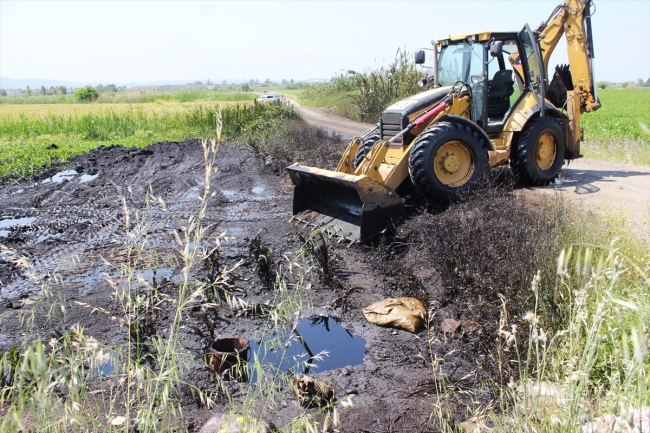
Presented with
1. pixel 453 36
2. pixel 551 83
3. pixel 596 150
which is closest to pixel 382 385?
pixel 453 36

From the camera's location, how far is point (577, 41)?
9.62m

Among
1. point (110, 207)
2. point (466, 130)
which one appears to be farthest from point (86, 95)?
point (466, 130)

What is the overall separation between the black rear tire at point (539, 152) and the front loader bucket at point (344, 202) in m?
2.76

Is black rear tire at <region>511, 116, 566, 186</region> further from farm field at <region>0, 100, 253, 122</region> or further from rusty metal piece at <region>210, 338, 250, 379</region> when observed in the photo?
farm field at <region>0, 100, 253, 122</region>

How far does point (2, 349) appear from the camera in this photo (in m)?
4.79

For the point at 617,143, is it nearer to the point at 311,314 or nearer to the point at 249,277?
the point at 249,277

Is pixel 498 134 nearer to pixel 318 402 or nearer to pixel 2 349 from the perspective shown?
pixel 318 402

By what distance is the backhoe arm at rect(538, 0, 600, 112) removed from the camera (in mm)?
9508

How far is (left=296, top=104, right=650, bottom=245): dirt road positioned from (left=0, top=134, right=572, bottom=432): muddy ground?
1381 mm

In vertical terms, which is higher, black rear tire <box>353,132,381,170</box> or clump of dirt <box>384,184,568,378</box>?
black rear tire <box>353,132,381,170</box>

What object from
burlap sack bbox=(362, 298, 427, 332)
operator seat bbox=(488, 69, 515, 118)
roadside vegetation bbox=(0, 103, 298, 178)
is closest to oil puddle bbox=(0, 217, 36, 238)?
roadside vegetation bbox=(0, 103, 298, 178)

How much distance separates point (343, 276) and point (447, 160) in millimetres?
2342

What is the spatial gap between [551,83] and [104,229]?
326 inches

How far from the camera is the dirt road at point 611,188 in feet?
22.6
